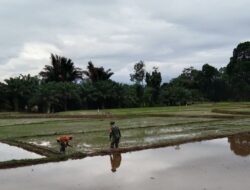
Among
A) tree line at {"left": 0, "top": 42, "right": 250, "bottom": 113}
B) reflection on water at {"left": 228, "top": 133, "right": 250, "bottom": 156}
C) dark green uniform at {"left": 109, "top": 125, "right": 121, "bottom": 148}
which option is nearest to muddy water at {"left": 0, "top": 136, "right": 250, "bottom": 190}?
reflection on water at {"left": 228, "top": 133, "right": 250, "bottom": 156}

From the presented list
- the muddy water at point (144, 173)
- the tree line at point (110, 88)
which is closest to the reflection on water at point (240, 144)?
the muddy water at point (144, 173)

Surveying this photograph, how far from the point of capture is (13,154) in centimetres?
1900

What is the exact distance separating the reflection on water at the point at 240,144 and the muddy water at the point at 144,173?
30cm

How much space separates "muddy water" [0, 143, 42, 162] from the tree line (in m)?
35.2

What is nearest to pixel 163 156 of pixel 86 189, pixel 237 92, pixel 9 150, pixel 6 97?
pixel 86 189

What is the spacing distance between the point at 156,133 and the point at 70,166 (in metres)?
11.3

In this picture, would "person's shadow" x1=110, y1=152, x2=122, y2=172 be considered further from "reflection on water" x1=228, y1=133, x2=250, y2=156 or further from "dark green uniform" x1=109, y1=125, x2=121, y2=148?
"reflection on water" x1=228, y1=133, x2=250, y2=156

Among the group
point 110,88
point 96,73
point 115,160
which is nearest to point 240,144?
point 115,160

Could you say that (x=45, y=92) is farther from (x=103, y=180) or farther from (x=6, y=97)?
(x=103, y=180)

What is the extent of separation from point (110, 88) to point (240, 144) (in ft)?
136

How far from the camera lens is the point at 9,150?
20.4 meters

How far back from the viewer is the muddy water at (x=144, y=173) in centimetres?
1215

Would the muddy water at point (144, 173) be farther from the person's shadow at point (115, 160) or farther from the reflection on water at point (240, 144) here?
the reflection on water at point (240, 144)

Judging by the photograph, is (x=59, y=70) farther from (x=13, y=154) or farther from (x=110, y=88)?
(x=13, y=154)
